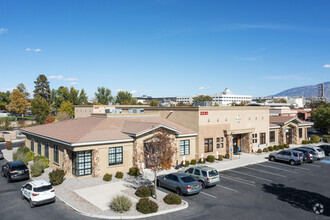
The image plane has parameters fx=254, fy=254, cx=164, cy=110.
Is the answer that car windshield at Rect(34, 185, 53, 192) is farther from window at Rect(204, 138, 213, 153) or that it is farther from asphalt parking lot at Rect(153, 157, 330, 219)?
window at Rect(204, 138, 213, 153)

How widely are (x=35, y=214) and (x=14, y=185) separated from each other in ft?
28.7

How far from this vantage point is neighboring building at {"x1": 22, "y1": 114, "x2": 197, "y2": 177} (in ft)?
87.1

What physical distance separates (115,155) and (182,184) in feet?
32.7

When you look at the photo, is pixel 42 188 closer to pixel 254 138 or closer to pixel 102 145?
pixel 102 145

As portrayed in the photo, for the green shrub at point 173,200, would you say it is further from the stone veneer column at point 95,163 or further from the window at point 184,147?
the window at point 184,147

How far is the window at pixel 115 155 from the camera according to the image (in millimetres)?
27916

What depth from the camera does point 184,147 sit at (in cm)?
3362

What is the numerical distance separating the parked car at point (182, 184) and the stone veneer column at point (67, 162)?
10.4m

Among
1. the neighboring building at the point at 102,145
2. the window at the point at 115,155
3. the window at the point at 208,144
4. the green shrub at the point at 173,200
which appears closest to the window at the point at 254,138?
the window at the point at 208,144

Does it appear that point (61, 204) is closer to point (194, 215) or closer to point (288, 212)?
point (194, 215)

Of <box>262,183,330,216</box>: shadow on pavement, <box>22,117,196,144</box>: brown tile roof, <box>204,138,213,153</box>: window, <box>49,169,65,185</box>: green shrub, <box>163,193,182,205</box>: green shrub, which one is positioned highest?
<box>22,117,196,144</box>: brown tile roof

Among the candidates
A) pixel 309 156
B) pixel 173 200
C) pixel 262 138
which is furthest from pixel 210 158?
pixel 173 200

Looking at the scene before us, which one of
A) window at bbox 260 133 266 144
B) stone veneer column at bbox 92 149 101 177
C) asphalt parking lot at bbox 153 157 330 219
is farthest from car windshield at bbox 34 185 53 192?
window at bbox 260 133 266 144

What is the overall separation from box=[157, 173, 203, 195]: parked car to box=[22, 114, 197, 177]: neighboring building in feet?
22.5
